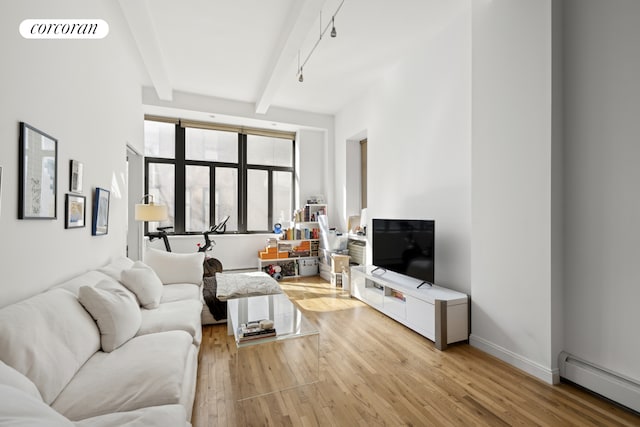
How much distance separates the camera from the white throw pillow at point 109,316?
5.85 ft

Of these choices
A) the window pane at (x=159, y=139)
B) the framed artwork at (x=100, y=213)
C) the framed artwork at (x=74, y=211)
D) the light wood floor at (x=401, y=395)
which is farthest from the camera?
the window pane at (x=159, y=139)

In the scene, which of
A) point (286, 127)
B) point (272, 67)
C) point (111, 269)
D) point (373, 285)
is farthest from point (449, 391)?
point (286, 127)

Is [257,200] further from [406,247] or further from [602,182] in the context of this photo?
[602,182]

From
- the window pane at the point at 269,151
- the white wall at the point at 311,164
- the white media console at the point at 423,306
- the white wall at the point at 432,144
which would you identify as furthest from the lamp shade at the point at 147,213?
the white wall at the point at 432,144

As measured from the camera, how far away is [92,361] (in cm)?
162

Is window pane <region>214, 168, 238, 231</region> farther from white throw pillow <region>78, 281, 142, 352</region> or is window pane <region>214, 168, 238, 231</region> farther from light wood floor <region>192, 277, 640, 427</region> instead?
white throw pillow <region>78, 281, 142, 352</region>

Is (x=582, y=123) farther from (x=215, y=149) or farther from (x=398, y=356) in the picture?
(x=215, y=149)

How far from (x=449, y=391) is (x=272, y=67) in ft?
12.8

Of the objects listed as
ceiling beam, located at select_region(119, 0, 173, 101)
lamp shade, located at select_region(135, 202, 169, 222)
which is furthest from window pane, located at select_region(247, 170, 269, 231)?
ceiling beam, located at select_region(119, 0, 173, 101)

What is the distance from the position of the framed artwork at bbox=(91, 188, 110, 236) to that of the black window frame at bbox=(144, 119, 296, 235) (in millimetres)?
2157

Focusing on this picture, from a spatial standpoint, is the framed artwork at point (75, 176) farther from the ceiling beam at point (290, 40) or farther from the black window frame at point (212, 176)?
the black window frame at point (212, 176)

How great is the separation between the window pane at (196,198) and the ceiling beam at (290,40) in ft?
6.70

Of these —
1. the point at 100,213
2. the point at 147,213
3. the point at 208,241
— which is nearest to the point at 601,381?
the point at 100,213

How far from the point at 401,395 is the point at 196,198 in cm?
481
